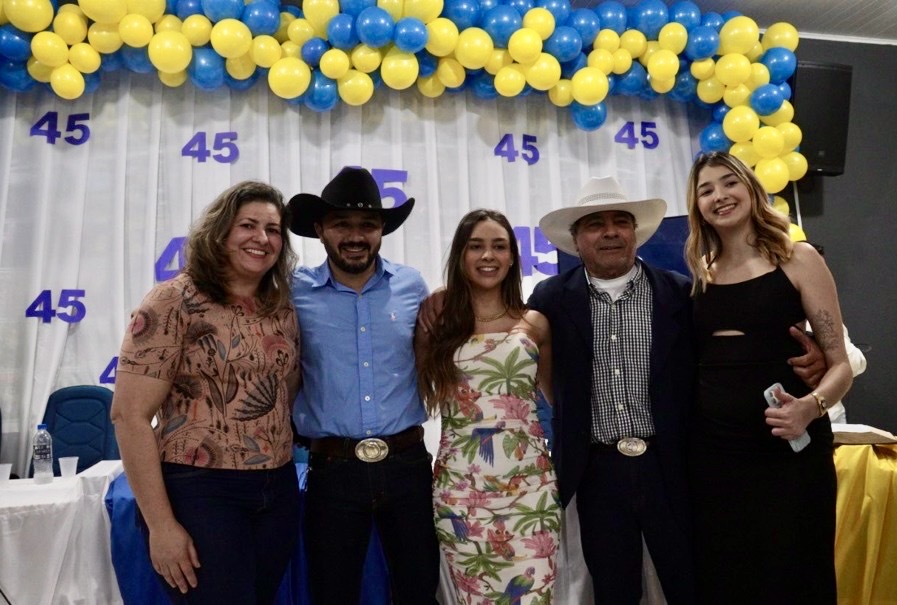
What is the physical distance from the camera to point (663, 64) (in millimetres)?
4316

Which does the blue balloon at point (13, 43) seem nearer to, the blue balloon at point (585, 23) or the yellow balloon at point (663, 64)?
the blue balloon at point (585, 23)

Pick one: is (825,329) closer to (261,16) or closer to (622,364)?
(622,364)

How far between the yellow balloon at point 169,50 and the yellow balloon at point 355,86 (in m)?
0.90

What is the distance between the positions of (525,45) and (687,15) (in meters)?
1.19

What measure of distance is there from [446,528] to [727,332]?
41.8 inches

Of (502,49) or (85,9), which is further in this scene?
(502,49)

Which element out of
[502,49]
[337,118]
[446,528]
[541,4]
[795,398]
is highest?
[541,4]

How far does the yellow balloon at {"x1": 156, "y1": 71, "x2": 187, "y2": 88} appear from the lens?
13.4 ft

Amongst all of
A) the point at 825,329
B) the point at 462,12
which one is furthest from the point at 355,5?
the point at 825,329

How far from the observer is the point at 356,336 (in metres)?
2.16

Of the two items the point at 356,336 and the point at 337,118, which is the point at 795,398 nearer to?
the point at 356,336

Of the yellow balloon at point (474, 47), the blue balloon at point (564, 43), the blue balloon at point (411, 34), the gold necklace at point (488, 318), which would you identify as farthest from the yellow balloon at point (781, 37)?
the gold necklace at point (488, 318)

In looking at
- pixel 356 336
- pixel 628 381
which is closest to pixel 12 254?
pixel 356 336

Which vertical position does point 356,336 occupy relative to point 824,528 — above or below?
above
